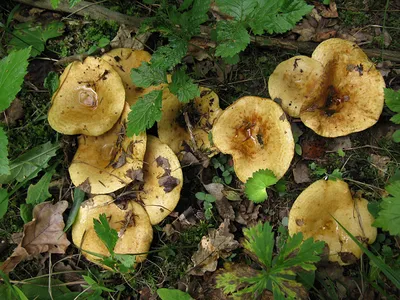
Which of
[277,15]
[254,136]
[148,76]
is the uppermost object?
[277,15]

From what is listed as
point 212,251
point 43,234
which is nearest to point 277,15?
point 212,251

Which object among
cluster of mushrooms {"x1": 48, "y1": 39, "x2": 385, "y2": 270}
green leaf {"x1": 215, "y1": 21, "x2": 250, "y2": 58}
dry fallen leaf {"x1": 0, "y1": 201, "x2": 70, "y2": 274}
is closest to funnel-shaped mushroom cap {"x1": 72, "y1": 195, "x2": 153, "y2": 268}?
cluster of mushrooms {"x1": 48, "y1": 39, "x2": 385, "y2": 270}

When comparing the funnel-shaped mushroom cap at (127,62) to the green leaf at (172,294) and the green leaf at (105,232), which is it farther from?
the green leaf at (172,294)

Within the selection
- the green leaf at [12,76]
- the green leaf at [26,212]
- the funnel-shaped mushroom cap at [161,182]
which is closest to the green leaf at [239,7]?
the funnel-shaped mushroom cap at [161,182]

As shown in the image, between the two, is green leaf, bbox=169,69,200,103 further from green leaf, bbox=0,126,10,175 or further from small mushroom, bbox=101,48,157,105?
green leaf, bbox=0,126,10,175

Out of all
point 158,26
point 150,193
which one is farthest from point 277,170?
point 158,26

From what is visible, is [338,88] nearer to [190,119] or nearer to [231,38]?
[231,38]
